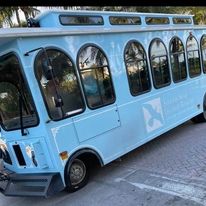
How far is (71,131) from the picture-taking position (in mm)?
4742

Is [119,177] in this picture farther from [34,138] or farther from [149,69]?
[149,69]

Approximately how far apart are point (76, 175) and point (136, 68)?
2.50 m

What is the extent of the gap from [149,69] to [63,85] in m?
2.34

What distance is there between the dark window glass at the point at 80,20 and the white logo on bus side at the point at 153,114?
1903 mm

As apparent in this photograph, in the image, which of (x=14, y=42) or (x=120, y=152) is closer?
(x=14, y=42)

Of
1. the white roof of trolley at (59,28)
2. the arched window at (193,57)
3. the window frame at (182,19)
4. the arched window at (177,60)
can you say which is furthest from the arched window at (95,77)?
the arched window at (193,57)

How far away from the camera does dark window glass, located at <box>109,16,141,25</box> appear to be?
19.1 ft

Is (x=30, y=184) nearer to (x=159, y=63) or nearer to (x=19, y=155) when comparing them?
(x=19, y=155)

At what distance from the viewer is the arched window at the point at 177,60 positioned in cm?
718

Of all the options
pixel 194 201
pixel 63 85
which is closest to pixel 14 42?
pixel 63 85

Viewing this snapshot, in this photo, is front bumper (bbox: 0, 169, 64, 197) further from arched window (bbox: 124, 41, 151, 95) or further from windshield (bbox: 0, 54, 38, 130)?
arched window (bbox: 124, 41, 151, 95)

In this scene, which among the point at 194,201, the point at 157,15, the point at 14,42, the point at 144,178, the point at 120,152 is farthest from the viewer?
the point at 157,15

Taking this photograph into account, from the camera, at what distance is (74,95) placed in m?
4.91

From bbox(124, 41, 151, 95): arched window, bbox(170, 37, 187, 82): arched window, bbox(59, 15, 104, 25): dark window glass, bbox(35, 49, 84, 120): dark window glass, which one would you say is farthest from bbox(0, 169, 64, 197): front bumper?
bbox(170, 37, 187, 82): arched window
